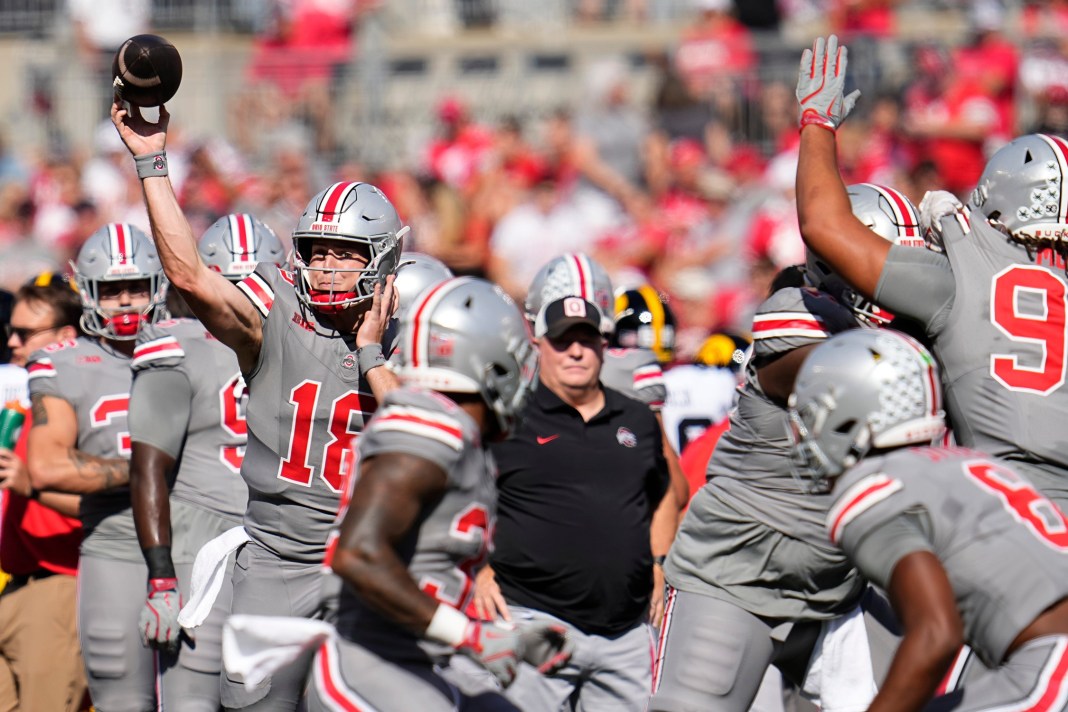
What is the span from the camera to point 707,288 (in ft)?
37.4

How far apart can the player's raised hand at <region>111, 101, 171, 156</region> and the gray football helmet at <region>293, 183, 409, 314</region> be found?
524mm

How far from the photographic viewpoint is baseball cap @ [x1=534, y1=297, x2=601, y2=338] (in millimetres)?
5508

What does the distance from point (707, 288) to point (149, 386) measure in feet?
20.8

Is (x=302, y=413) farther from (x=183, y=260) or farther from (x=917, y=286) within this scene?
(x=917, y=286)

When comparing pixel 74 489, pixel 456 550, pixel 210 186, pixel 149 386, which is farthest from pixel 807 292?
pixel 210 186

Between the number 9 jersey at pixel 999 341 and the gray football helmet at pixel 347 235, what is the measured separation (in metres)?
1.63

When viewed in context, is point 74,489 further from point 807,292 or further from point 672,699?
point 807,292

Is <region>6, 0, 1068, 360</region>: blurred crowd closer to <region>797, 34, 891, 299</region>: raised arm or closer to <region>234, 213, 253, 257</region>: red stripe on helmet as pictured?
<region>234, 213, 253, 257</region>: red stripe on helmet

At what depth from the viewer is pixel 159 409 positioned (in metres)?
5.74

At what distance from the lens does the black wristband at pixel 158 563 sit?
557 cm

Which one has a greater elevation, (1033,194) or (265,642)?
(1033,194)

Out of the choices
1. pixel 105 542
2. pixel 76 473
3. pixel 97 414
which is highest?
pixel 97 414

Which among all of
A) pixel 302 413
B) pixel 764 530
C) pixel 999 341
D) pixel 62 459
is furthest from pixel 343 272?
pixel 999 341

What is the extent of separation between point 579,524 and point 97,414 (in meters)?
2.10
